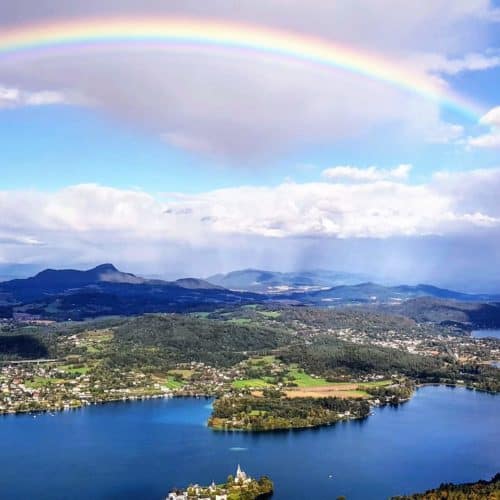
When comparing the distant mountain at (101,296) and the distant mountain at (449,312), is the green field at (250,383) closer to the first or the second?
the distant mountain at (101,296)

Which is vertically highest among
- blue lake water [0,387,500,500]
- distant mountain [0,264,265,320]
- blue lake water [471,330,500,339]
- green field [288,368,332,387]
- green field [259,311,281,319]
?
distant mountain [0,264,265,320]

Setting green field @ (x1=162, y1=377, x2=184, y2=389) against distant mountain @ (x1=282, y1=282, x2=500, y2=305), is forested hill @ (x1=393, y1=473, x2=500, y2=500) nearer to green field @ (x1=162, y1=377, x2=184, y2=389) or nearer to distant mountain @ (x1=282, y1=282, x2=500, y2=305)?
green field @ (x1=162, y1=377, x2=184, y2=389)

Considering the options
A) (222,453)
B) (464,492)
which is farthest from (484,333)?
(464,492)

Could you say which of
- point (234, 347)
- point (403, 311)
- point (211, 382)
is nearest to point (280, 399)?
point (211, 382)

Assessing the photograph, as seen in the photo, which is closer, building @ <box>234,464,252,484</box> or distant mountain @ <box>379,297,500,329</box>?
building @ <box>234,464,252,484</box>

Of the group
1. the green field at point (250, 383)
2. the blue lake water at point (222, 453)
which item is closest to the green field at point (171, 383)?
the green field at point (250, 383)

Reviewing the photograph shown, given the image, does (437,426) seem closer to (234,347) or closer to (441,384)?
(441,384)

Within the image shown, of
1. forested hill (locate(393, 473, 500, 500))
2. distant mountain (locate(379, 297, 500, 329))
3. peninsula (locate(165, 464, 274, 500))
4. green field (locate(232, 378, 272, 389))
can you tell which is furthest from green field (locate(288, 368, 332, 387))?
distant mountain (locate(379, 297, 500, 329))

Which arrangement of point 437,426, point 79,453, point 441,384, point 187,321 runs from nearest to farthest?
point 79,453 → point 437,426 → point 441,384 → point 187,321
